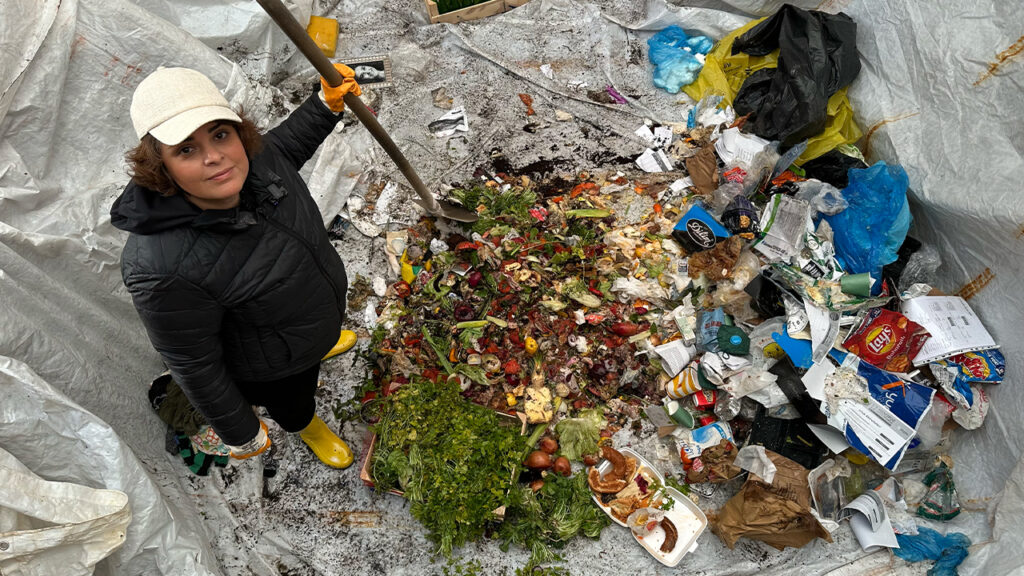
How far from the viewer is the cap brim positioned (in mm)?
1567

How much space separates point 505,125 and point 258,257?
268cm

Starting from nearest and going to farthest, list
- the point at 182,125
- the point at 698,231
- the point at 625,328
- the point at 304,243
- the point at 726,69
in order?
the point at 182,125
the point at 304,243
the point at 625,328
the point at 698,231
the point at 726,69

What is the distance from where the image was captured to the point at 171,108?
160 cm

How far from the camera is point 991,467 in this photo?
2.77 m

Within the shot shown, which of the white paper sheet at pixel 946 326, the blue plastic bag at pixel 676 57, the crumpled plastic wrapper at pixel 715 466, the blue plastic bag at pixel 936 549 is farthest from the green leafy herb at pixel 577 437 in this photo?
the blue plastic bag at pixel 676 57

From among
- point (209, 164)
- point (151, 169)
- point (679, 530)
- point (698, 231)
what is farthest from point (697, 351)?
point (151, 169)

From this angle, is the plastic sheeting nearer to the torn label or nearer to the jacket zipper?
the torn label

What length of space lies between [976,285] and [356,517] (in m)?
3.49

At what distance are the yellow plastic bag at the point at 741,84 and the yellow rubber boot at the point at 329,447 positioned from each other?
3364mm

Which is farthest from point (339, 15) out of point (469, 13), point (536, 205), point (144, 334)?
point (144, 334)

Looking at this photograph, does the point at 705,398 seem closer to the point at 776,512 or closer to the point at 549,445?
the point at 776,512

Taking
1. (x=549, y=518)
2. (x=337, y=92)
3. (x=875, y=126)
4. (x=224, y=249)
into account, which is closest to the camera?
(x=224, y=249)

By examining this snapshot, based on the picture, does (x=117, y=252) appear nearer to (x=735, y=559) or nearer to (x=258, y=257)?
(x=258, y=257)

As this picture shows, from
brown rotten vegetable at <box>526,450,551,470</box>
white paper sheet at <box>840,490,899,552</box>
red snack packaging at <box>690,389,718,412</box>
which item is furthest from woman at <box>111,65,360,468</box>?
white paper sheet at <box>840,490,899,552</box>
